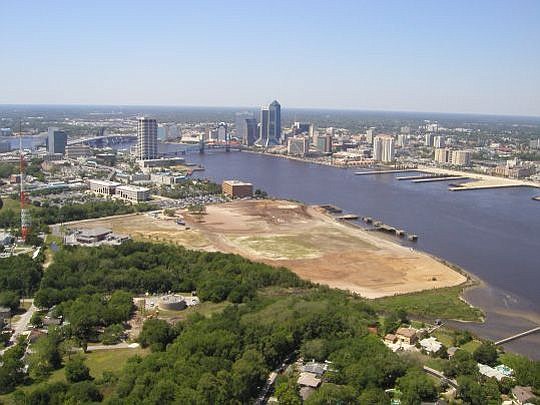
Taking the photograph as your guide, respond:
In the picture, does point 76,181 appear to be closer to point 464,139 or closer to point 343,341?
point 343,341

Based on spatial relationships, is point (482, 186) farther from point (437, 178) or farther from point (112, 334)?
point (112, 334)

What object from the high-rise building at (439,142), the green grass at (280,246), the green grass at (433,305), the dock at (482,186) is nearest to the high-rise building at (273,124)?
the high-rise building at (439,142)

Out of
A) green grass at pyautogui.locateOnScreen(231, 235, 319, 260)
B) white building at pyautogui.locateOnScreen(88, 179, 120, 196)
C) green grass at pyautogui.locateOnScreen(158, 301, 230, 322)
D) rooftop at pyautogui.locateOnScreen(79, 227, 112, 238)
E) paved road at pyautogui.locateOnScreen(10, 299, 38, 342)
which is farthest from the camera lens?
white building at pyautogui.locateOnScreen(88, 179, 120, 196)

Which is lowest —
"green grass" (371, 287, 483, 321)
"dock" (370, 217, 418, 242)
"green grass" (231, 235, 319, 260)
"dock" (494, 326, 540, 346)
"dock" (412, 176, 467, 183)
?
"dock" (494, 326, 540, 346)

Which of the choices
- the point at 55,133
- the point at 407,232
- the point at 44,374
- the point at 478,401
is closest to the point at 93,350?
the point at 44,374

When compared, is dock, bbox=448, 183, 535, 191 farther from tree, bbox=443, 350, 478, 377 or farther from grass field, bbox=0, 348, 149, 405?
grass field, bbox=0, 348, 149, 405

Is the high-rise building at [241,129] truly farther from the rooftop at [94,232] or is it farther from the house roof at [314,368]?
the house roof at [314,368]

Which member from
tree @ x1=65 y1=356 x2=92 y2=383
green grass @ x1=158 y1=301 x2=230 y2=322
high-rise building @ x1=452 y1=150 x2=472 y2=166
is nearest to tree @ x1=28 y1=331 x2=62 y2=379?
tree @ x1=65 y1=356 x2=92 y2=383
